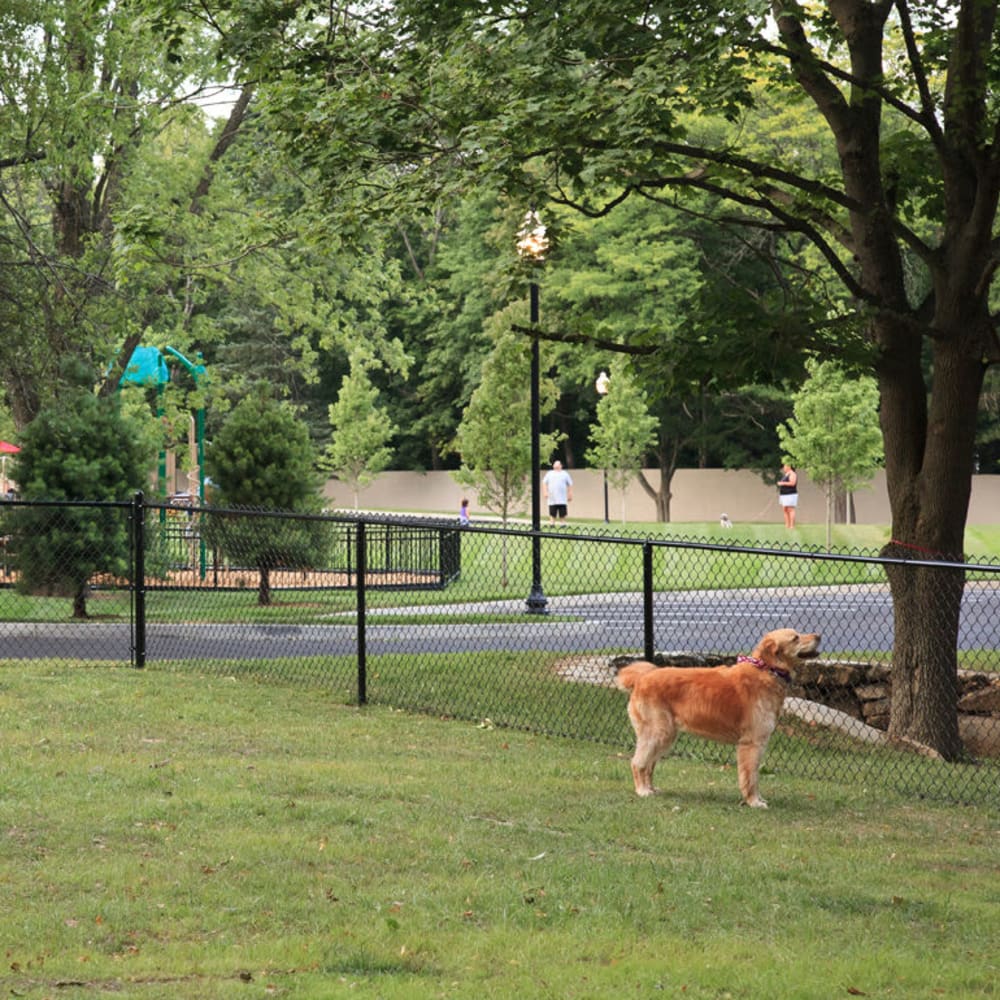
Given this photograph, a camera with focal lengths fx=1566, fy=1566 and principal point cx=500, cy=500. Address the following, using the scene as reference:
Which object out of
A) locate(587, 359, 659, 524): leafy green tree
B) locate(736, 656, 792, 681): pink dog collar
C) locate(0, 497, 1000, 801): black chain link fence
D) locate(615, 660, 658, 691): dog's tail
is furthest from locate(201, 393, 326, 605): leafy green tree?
locate(587, 359, 659, 524): leafy green tree

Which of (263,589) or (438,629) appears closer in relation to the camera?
(438,629)

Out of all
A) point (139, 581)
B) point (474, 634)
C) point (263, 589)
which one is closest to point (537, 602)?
point (474, 634)

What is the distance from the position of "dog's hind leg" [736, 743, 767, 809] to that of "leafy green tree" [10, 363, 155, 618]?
1305 cm

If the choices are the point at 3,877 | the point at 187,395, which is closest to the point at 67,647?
the point at 3,877

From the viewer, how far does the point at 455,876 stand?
21.9ft

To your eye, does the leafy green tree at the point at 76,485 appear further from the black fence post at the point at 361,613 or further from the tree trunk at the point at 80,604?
the black fence post at the point at 361,613

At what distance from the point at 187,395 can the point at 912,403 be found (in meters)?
19.3

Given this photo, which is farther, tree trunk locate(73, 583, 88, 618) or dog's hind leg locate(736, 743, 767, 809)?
tree trunk locate(73, 583, 88, 618)

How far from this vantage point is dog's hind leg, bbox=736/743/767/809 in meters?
8.81

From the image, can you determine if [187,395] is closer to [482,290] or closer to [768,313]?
[768,313]

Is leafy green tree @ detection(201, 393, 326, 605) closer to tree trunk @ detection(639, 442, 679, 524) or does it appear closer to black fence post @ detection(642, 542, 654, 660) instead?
black fence post @ detection(642, 542, 654, 660)

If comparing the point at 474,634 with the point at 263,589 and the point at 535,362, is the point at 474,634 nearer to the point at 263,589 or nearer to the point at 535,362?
the point at 263,589

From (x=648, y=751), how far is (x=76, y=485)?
14306mm

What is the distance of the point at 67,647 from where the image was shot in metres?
16.6
